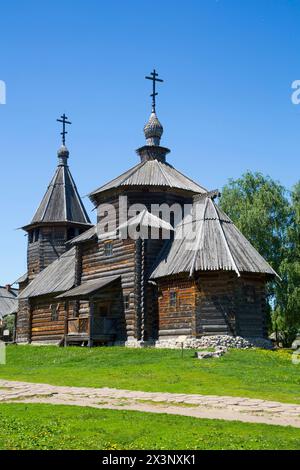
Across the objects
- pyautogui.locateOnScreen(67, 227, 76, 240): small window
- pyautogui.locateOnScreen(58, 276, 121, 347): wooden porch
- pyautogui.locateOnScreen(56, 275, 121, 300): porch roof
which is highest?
pyautogui.locateOnScreen(67, 227, 76, 240): small window

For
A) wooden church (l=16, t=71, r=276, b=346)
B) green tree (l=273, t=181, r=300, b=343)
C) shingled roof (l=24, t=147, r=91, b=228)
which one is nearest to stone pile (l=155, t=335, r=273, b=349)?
wooden church (l=16, t=71, r=276, b=346)

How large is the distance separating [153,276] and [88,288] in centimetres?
390

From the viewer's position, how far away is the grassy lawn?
15984mm

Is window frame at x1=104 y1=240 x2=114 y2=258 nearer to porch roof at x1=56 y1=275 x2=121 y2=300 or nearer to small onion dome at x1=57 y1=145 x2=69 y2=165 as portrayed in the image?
porch roof at x1=56 y1=275 x2=121 y2=300

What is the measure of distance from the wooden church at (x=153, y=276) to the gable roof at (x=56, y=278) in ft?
0.33

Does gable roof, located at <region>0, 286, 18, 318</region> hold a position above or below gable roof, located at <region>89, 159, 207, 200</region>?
below

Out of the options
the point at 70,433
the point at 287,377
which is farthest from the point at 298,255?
the point at 70,433

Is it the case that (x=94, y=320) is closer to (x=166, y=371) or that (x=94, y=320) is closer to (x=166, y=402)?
(x=166, y=371)

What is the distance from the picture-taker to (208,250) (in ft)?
93.2

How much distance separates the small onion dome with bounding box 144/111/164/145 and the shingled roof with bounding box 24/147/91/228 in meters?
9.41

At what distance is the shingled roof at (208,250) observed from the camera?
90.3 feet

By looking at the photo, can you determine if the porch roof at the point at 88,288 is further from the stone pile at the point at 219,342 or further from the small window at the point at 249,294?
the small window at the point at 249,294

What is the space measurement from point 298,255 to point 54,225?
17982mm

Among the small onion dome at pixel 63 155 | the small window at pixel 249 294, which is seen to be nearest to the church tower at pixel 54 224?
the small onion dome at pixel 63 155
